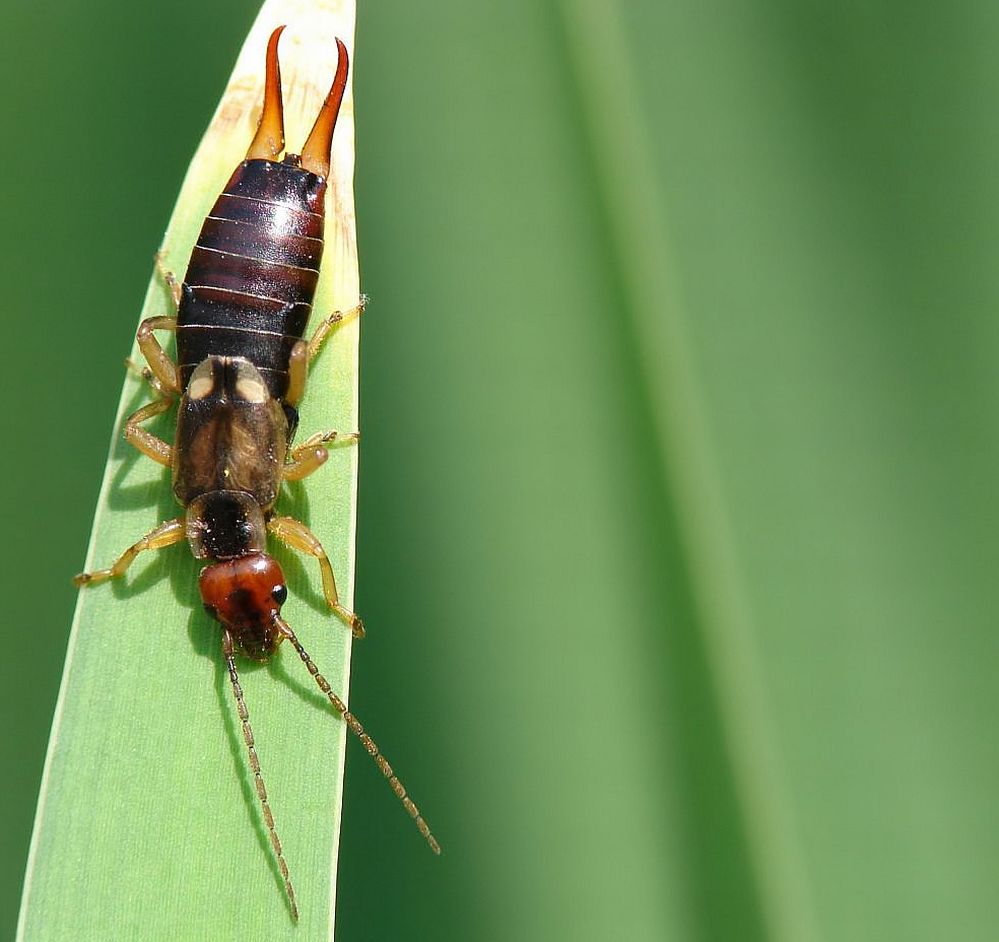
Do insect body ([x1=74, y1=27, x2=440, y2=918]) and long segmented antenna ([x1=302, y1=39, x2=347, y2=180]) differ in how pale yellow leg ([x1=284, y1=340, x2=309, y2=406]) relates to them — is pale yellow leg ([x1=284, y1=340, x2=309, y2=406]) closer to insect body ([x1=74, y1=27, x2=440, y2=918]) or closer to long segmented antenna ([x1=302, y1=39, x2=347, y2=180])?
insect body ([x1=74, y1=27, x2=440, y2=918])

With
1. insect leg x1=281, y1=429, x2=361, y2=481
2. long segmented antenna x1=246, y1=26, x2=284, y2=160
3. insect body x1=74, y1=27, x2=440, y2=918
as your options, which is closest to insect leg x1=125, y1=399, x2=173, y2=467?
insect body x1=74, y1=27, x2=440, y2=918

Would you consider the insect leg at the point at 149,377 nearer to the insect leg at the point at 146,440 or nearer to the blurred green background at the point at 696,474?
the insect leg at the point at 146,440

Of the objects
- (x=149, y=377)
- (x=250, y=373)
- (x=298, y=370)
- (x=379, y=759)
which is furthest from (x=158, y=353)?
(x=379, y=759)

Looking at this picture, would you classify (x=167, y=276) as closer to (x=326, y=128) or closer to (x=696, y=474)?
(x=326, y=128)

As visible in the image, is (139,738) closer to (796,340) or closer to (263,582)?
(263,582)

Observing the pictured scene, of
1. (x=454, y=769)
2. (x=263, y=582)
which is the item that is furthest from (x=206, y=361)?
(x=454, y=769)
